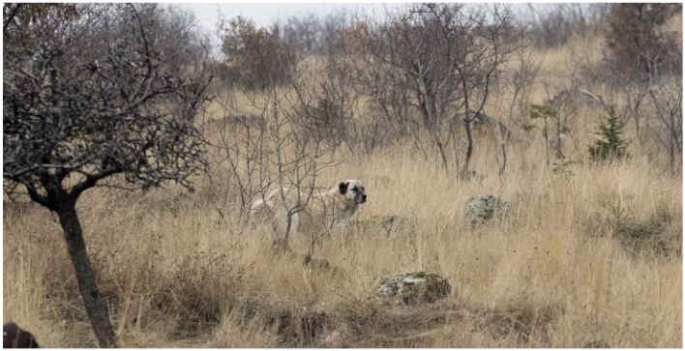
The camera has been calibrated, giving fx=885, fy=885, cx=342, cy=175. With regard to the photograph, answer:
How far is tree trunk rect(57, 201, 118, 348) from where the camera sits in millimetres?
4406

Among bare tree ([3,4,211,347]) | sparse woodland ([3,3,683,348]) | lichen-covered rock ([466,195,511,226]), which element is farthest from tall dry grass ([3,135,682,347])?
bare tree ([3,4,211,347])

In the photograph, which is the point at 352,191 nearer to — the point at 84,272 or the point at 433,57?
the point at 84,272

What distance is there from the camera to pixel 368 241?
706 centimetres

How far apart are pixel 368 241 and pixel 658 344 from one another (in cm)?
261

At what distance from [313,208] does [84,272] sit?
3552 millimetres

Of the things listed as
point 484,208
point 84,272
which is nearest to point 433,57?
point 484,208

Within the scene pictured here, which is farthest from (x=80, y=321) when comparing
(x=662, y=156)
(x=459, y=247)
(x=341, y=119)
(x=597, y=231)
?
(x=662, y=156)

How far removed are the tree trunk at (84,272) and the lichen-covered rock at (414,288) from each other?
1830mm

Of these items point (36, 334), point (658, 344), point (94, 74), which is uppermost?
point (94, 74)

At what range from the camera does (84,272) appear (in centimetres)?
455

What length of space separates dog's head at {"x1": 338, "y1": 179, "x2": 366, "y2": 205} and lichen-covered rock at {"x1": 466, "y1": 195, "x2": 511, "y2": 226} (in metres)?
0.98

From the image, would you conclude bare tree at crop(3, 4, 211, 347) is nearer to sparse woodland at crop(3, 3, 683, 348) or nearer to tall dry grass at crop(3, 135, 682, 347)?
sparse woodland at crop(3, 3, 683, 348)

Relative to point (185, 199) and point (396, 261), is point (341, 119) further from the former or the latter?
point (396, 261)

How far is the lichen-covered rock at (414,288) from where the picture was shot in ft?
18.7
